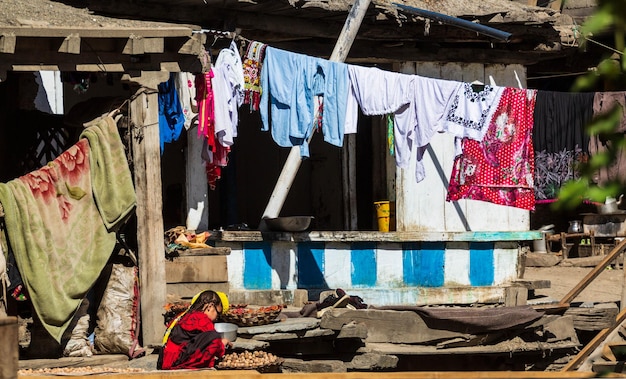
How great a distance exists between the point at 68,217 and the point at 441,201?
488 centimetres

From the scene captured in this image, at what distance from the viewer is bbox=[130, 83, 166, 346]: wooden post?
7.70 metres

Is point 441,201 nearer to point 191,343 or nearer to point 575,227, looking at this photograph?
point 191,343

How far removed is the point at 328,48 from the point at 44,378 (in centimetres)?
659

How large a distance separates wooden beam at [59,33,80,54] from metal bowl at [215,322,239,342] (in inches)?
94.8

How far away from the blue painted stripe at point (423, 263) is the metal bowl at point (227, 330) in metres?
3.22

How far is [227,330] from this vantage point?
7.90 metres

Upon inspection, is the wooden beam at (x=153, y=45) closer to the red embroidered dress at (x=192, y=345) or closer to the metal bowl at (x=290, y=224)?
the red embroidered dress at (x=192, y=345)

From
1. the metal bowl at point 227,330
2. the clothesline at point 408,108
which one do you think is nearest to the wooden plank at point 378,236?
the clothesline at point 408,108

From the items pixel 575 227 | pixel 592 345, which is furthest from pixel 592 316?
pixel 575 227

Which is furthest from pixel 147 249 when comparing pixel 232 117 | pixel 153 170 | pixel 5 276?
pixel 232 117

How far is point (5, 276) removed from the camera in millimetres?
7207

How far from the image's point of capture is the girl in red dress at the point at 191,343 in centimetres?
715

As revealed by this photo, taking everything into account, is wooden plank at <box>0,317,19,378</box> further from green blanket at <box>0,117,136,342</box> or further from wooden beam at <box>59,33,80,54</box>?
wooden beam at <box>59,33,80,54</box>

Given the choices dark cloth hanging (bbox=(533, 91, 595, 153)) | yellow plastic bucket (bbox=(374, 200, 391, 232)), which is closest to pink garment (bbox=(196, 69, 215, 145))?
yellow plastic bucket (bbox=(374, 200, 391, 232))
